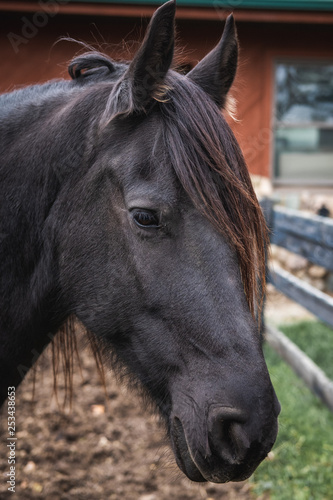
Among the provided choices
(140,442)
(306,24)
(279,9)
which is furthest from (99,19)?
(140,442)

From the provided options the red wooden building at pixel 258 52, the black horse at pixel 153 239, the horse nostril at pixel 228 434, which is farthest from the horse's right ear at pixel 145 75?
the red wooden building at pixel 258 52

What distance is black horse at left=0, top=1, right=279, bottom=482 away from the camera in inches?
59.4

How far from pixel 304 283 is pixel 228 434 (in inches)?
149

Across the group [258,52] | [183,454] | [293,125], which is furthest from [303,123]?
[183,454]

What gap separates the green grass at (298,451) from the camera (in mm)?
3291

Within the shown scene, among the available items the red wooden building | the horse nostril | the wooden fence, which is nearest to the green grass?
the wooden fence

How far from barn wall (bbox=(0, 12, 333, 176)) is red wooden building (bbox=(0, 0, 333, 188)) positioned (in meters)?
0.02

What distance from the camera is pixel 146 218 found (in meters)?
1.63

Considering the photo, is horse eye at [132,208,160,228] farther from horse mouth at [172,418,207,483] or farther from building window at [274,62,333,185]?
building window at [274,62,333,185]

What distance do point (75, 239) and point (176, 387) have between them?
0.67m

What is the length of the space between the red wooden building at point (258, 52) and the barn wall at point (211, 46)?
0.02 meters

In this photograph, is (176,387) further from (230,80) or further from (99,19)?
(99,19)

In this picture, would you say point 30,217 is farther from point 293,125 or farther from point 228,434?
point 293,125

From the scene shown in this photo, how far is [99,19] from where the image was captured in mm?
7910
